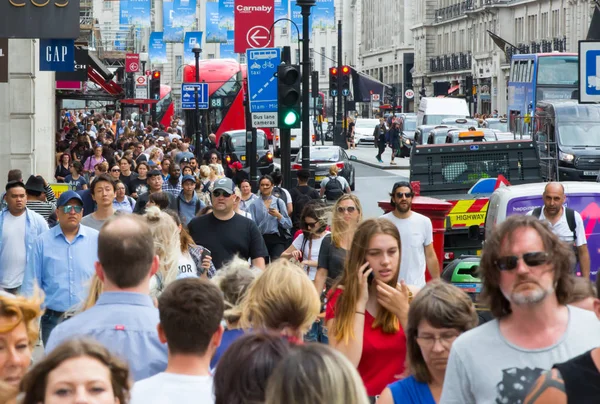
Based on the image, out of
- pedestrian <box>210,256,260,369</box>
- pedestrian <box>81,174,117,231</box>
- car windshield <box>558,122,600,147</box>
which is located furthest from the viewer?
car windshield <box>558,122,600,147</box>

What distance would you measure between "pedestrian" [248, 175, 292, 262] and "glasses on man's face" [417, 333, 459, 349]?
8671 millimetres

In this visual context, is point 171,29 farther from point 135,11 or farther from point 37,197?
point 37,197

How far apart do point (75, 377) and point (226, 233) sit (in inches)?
250

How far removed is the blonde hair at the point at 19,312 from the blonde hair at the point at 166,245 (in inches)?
107

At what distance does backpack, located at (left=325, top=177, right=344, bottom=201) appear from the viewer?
18.8 metres

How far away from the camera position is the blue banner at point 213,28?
49312mm

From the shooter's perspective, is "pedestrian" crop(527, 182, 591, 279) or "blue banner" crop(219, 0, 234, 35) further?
"blue banner" crop(219, 0, 234, 35)

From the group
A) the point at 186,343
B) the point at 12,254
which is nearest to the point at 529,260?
the point at 186,343

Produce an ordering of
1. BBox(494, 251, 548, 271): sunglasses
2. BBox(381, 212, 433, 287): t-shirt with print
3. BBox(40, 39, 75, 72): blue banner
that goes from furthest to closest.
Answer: BBox(40, 39, 75, 72): blue banner < BBox(381, 212, 433, 287): t-shirt with print < BBox(494, 251, 548, 271): sunglasses

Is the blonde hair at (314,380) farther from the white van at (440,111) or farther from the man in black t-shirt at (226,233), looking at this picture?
the white van at (440,111)

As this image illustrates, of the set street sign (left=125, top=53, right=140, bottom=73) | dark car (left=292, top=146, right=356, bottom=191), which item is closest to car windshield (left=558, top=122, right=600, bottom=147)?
dark car (left=292, top=146, right=356, bottom=191)

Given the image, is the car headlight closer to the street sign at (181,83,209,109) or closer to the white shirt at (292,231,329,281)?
the street sign at (181,83,209,109)

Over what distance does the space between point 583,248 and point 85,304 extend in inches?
257

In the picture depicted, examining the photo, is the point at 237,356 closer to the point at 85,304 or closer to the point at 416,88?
the point at 85,304
